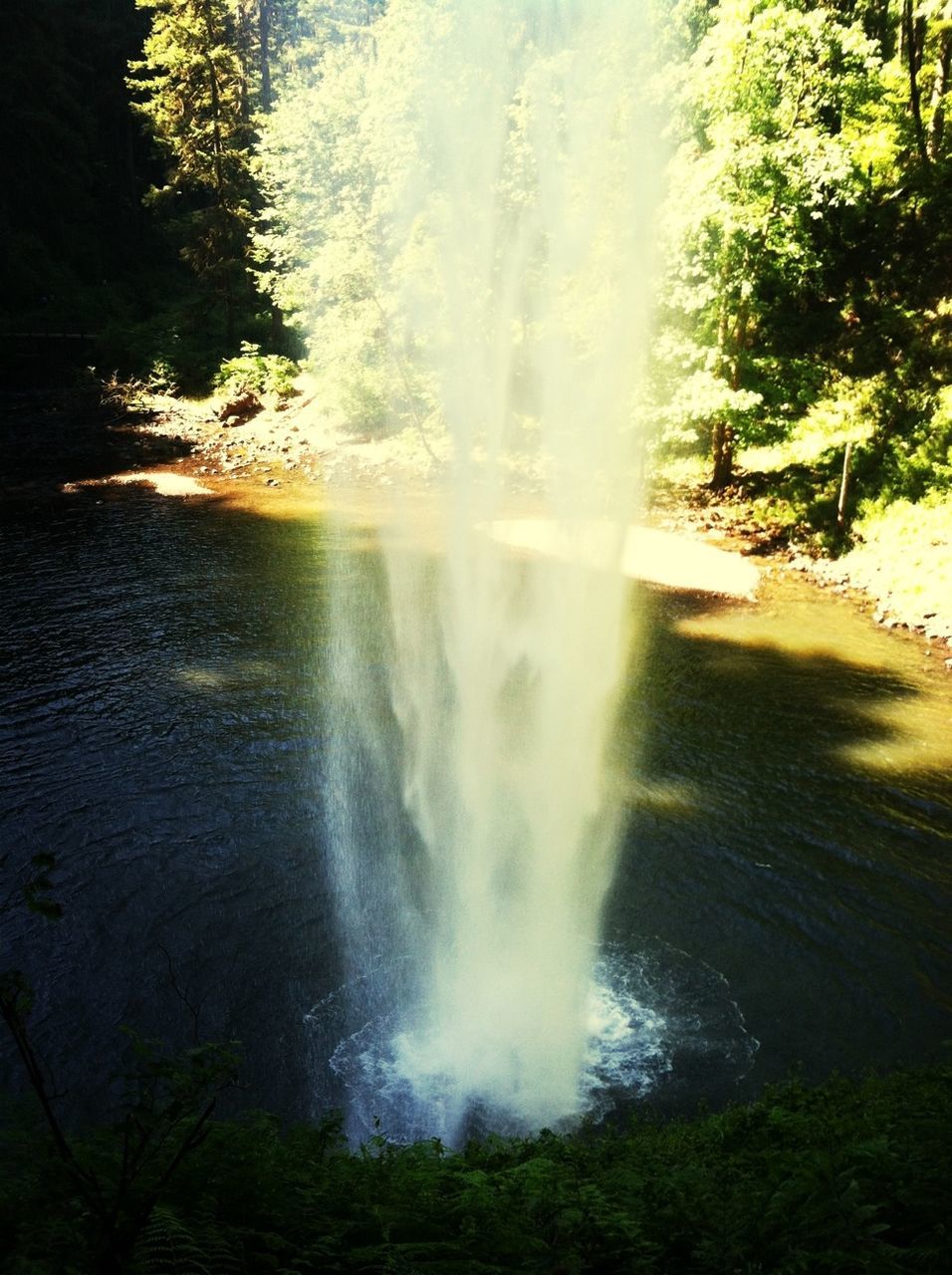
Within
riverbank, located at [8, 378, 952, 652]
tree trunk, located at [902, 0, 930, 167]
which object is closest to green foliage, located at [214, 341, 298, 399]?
riverbank, located at [8, 378, 952, 652]

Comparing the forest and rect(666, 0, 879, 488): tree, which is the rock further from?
rect(666, 0, 879, 488): tree

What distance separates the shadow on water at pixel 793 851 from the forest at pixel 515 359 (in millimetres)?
1089

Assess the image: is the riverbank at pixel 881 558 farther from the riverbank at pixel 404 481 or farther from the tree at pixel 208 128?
the tree at pixel 208 128

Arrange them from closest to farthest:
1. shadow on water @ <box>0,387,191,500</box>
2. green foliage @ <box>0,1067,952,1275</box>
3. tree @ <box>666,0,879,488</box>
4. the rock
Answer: green foliage @ <box>0,1067,952,1275</box>, tree @ <box>666,0,879,488</box>, shadow on water @ <box>0,387,191,500</box>, the rock

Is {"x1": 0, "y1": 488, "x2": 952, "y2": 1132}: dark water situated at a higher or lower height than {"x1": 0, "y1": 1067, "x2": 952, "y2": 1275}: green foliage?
lower

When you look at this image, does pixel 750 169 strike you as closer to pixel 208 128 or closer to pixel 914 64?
pixel 914 64

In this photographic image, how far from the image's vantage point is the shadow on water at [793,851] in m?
9.06

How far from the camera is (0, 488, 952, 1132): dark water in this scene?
889 cm

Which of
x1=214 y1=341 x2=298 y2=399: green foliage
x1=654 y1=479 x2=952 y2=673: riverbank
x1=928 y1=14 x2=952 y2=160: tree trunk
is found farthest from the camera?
x1=214 y1=341 x2=298 y2=399: green foliage

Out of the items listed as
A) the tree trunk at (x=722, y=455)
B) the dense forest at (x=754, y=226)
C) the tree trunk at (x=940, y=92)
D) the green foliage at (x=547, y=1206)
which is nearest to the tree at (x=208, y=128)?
the dense forest at (x=754, y=226)

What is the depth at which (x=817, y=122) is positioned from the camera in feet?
75.4

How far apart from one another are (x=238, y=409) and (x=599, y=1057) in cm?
3652

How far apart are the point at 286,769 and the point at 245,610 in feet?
23.7

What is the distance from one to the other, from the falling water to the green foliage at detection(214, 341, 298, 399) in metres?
8.62
